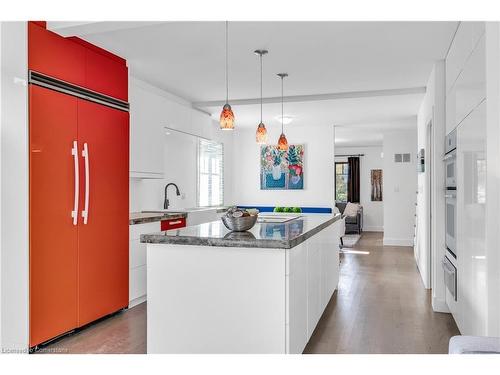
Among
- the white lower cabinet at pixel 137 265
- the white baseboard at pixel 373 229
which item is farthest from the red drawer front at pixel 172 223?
the white baseboard at pixel 373 229

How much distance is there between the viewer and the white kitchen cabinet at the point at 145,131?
4328 millimetres

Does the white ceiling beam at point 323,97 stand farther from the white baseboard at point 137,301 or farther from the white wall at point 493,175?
the white wall at point 493,175

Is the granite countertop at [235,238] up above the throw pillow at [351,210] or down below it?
above

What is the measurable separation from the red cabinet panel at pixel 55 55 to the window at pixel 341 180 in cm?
927

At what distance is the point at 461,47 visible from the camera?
306 cm

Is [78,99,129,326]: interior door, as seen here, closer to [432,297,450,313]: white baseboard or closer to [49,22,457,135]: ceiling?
[49,22,457,135]: ceiling

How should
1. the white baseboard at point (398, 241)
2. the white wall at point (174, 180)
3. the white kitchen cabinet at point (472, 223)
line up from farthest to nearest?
the white baseboard at point (398, 241) → the white wall at point (174, 180) → the white kitchen cabinet at point (472, 223)

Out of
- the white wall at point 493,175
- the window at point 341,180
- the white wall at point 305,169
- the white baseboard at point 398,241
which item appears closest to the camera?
the white wall at point 493,175

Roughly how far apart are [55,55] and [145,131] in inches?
59.3

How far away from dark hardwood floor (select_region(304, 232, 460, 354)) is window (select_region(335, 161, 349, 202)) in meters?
5.79

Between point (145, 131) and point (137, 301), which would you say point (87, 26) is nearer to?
point (145, 131)

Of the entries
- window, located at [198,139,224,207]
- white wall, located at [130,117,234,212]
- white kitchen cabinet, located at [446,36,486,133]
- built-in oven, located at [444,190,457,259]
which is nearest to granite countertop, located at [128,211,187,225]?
white wall, located at [130,117,234,212]

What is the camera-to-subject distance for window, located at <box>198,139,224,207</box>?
271 inches
